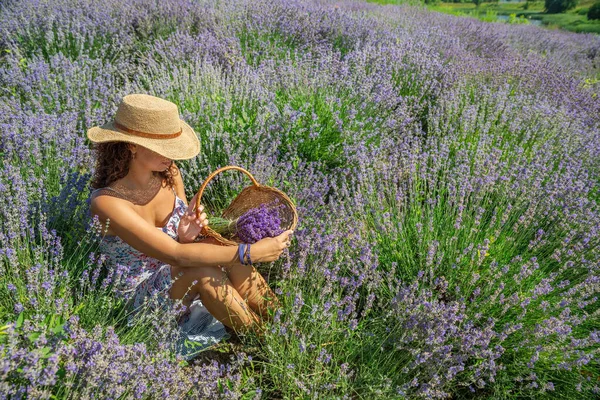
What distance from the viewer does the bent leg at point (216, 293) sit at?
1955 millimetres

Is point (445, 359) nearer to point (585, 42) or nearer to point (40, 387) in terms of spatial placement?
point (40, 387)

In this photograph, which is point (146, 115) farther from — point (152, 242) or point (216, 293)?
point (216, 293)

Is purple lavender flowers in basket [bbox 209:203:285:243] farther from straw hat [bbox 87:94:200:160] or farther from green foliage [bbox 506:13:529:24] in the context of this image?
green foliage [bbox 506:13:529:24]

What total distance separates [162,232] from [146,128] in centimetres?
44

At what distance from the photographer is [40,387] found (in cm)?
125

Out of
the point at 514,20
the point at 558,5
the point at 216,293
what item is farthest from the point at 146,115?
the point at 558,5

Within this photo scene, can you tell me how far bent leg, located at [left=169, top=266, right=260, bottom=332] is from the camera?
1.96 meters

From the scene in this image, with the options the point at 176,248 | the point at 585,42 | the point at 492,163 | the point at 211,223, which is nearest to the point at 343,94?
the point at 492,163

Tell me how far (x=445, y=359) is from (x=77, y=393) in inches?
48.8

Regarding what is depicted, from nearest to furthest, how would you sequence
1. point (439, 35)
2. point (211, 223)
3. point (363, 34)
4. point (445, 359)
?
point (445, 359) → point (211, 223) → point (363, 34) → point (439, 35)

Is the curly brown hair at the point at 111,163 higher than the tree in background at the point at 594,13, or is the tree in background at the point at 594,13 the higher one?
the curly brown hair at the point at 111,163

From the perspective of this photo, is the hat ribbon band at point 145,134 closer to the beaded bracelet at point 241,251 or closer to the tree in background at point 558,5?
the beaded bracelet at point 241,251

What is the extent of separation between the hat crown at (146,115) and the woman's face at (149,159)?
0.33 ft

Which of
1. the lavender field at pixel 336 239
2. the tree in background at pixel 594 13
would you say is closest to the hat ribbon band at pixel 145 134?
the lavender field at pixel 336 239
